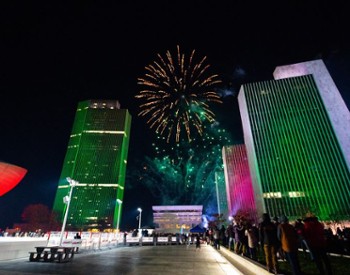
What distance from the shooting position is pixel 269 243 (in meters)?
7.64

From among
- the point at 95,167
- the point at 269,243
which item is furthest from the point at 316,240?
the point at 95,167

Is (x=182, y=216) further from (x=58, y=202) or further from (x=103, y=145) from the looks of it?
(x=58, y=202)

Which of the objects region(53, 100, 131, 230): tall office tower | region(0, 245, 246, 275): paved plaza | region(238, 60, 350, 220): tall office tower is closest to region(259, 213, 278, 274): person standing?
region(0, 245, 246, 275): paved plaza

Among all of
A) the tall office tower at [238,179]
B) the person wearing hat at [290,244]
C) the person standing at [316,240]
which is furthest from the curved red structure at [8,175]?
the tall office tower at [238,179]

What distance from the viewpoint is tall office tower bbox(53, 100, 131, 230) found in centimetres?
12706

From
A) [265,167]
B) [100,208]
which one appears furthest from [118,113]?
[265,167]

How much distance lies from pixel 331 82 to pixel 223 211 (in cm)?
9849

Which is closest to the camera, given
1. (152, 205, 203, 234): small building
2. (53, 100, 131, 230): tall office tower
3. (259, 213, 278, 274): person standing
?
(259, 213, 278, 274): person standing

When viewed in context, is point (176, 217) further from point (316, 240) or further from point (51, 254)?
point (316, 240)

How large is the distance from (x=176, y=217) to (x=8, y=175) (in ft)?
367

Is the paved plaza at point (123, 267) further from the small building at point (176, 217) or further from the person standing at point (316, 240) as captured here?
the small building at point (176, 217)

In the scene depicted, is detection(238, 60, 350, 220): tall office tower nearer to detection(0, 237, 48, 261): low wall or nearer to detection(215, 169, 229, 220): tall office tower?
detection(0, 237, 48, 261): low wall

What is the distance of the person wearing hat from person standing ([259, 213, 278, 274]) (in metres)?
0.67

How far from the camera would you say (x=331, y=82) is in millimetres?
74625
